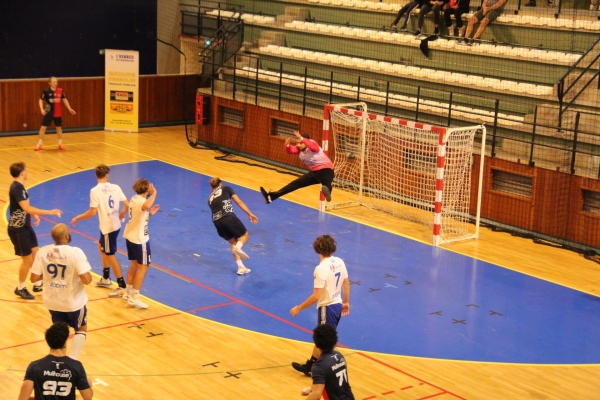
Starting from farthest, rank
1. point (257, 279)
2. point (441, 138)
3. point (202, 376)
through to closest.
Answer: point (441, 138), point (257, 279), point (202, 376)

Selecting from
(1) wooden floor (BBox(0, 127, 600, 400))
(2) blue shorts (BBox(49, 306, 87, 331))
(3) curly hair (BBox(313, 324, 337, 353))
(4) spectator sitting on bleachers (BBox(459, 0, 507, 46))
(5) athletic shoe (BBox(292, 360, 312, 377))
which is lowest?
(1) wooden floor (BBox(0, 127, 600, 400))

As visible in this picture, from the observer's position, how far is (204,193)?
19703 mm

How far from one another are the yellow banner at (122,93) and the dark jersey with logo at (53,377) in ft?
65.4

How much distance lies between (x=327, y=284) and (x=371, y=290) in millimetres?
4370

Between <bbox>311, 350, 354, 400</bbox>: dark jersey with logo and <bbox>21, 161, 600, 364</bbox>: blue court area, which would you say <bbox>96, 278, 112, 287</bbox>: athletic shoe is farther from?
<bbox>311, 350, 354, 400</bbox>: dark jersey with logo

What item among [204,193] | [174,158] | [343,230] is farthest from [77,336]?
[174,158]

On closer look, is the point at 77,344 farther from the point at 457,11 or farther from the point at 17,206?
the point at 457,11

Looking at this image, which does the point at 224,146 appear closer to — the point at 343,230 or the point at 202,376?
the point at 343,230

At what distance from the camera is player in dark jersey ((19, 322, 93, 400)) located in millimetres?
7109

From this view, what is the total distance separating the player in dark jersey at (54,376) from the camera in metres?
7.11

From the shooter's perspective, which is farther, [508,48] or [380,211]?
[508,48]

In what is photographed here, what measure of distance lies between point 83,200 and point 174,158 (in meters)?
5.04

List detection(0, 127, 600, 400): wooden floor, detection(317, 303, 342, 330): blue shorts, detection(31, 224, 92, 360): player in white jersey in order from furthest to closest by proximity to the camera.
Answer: detection(0, 127, 600, 400): wooden floor
detection(317, 303, 342, 330): blue shorts
detection(31, 224, 92, 360): player in white jersey

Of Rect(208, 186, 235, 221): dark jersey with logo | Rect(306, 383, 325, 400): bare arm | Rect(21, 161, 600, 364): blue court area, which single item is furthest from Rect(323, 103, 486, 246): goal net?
Rect(306, 383, 325, 400): bare arm
